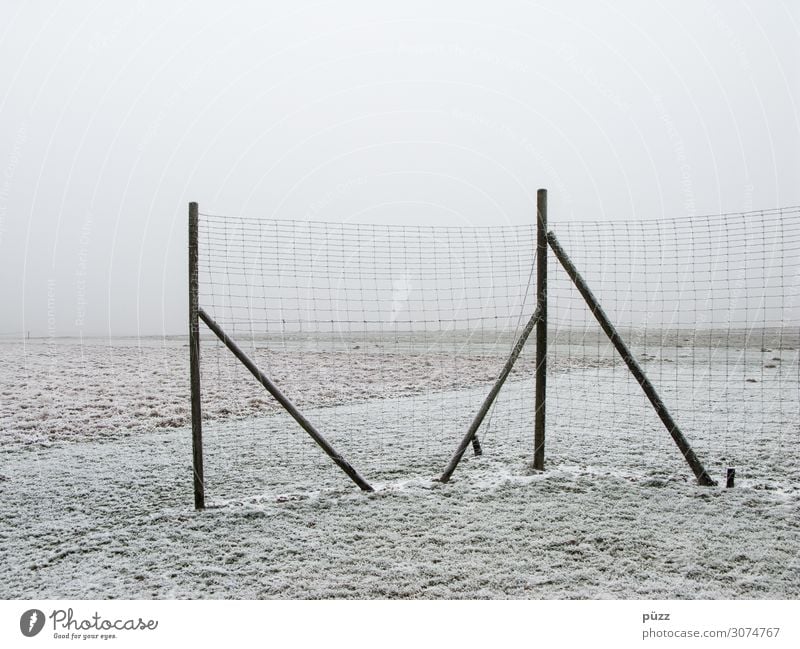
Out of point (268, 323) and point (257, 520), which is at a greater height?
point (268, 323)

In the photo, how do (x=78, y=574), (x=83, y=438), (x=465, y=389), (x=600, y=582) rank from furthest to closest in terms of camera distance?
(x=465, y=389) → (x=83, y=438) → (x=78, y=574) → (x=600, y=582)

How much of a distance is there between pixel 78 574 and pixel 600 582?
8.92ft

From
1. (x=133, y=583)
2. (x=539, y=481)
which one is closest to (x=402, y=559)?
(x=133, y=583)

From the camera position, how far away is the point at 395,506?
390 cm

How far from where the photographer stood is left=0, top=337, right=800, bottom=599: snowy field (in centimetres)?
294

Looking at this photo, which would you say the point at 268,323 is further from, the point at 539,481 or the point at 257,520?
the point at 539,481

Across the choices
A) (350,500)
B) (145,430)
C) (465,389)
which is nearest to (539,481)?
(350,500)

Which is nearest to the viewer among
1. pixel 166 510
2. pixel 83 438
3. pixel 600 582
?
pixel 600 582

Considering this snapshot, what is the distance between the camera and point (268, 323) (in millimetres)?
4762

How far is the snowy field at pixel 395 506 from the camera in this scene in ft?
9.65

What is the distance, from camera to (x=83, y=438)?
653 cm

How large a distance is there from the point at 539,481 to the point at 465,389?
559 cm

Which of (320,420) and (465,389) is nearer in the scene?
(320,420)

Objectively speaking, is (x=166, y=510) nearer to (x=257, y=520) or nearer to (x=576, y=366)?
(x=257, y=520)
